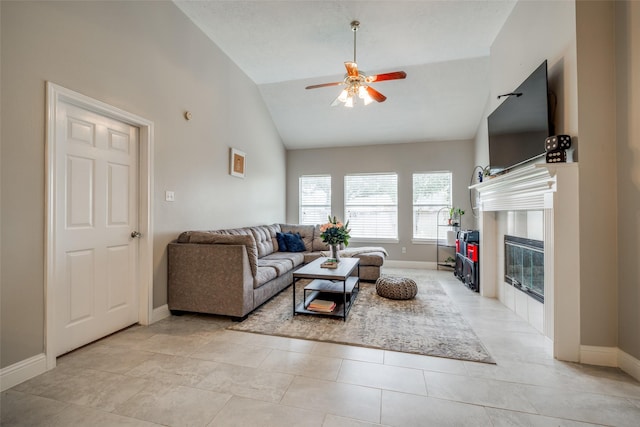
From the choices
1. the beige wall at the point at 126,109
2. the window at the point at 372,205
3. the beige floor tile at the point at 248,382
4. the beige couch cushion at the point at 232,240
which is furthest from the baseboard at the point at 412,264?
the beige floor tile at the point at 248,382

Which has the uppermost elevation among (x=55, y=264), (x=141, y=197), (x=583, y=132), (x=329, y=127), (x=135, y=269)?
(x=329, y=127)

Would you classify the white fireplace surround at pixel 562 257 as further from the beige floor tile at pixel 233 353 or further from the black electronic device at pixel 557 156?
the beige floor tile at pixel 233 353

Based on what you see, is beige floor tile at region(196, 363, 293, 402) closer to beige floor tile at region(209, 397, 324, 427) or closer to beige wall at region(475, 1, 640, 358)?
beige floor tile at region(209, 397, 324, 427)

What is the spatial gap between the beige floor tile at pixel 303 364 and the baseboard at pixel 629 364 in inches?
80.2

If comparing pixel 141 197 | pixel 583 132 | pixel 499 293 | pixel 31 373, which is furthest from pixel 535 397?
pixel 141 197

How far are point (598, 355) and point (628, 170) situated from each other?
54.7 inches

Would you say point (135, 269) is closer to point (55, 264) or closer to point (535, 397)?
point (55, 264)

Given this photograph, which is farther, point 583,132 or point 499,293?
point 499,293

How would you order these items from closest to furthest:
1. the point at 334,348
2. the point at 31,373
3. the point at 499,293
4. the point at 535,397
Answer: the point at 535,397
the point at 31,373
the point at 334,348
the point at 499,293

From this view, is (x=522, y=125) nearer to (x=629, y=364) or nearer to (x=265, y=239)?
(x=629, y=364)

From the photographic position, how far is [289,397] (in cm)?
166

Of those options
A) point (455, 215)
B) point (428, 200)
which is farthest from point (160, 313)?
point (455, 215)

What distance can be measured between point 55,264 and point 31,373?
739 mm

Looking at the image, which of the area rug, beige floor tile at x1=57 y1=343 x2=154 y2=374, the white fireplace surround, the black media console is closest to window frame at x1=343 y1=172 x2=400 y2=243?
A: the black media console
